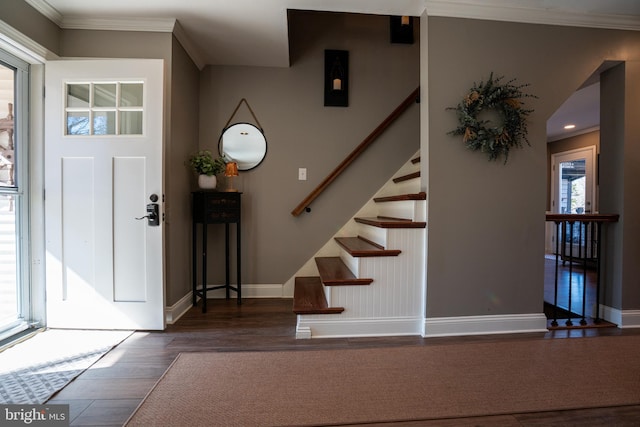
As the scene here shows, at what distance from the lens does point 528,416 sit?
4.25 ft

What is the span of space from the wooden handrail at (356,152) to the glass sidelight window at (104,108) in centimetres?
150

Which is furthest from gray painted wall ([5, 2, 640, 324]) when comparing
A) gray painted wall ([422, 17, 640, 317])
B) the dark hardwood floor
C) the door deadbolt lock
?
the dark hardwood floor

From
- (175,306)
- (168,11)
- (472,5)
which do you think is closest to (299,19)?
(168,11)

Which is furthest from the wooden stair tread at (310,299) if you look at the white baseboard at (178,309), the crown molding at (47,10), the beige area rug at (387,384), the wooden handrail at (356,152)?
the crown molding at (47,10)

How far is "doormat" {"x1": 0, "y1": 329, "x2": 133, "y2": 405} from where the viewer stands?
4.78 feet

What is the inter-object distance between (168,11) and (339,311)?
2514 mm

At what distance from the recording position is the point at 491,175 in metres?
2.17

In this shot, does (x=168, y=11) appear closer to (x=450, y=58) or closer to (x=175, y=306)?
(x=450, y=58)

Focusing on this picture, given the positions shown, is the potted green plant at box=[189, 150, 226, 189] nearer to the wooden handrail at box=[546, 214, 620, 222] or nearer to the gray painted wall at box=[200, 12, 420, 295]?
the gray painted wall at box=[200, 12, 420, 295]

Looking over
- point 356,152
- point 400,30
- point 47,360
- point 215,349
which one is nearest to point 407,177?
point 356,152

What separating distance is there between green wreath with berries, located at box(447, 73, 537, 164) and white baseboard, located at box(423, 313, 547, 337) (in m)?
1.19

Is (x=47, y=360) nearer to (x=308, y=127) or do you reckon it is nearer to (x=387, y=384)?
(x=387, y=384)

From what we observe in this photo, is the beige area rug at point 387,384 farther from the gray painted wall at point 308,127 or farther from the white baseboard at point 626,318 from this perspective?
the gray painted wall at point 308,127

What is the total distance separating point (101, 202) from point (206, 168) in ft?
2.63
